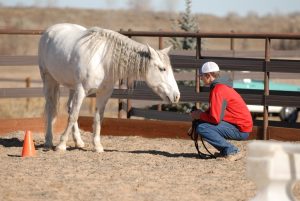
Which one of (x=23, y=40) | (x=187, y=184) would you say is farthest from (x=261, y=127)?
(x=23, y=40)

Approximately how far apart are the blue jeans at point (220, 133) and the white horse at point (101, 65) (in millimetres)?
682

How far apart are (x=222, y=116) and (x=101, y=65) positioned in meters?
1.82

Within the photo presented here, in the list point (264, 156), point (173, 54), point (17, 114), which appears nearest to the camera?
point (264, 156)

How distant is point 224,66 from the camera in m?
12.1

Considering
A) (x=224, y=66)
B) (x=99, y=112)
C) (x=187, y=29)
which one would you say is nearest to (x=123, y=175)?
(x=99, y=112)

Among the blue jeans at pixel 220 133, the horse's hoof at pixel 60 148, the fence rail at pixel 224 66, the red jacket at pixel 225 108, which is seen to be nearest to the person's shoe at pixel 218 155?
the blue jeans at pixel 220 133

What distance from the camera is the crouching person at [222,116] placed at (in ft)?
31.2

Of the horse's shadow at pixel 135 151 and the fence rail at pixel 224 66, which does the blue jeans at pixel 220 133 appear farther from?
the fence rail at pixel 224 66

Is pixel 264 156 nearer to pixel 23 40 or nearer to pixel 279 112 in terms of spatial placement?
pixel 279 112

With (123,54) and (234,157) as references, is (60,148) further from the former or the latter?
(234,157)

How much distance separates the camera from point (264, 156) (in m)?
5.18

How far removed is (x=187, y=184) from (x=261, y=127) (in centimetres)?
411

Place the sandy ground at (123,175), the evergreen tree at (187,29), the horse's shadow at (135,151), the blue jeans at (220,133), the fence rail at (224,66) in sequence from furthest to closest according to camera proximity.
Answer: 1. the evergreen tree at (187,29)
2. the fence rail at (224,66)
3. the horse's shadow at (135,151)
4. the blue jeans at (220,133)
5. the sandy ground at (123,175)

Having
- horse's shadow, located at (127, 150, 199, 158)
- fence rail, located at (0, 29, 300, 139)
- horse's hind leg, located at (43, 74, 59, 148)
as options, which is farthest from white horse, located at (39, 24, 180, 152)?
fence rail, located at (0, 29, 300, 139)
